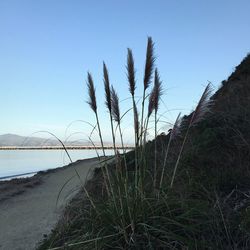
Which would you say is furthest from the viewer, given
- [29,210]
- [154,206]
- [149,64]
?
[29,210]

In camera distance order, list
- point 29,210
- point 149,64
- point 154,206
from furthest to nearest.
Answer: point 29,210 < point 149,64 < point 154,206

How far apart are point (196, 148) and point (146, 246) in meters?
2.44

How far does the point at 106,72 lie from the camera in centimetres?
335

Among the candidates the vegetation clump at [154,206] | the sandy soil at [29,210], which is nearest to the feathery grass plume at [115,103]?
the vegetation clump at [154,206]

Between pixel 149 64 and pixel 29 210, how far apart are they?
679 centimetres

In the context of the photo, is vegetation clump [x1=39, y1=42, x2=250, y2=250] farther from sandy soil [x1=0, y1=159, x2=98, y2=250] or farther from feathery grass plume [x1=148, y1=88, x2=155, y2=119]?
sandy soil [x1=0, y1=159, x2=98, y2=250]

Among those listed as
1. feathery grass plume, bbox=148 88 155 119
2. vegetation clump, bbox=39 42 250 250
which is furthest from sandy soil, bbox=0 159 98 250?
feathery grass plume, bbox=148 88 155 119

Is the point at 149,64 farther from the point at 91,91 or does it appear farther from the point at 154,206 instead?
the point at 154,206

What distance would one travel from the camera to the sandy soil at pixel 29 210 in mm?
5953

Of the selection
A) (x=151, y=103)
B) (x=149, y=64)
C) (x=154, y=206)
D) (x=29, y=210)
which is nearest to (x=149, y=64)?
(x=149, y=64)

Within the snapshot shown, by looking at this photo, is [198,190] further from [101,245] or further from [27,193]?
[27,193]

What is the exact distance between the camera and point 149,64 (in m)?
3.29

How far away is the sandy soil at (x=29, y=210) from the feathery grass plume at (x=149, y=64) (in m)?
0.89

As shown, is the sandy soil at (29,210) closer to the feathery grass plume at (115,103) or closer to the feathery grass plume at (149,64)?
the feathery grass plume at (115,103)
